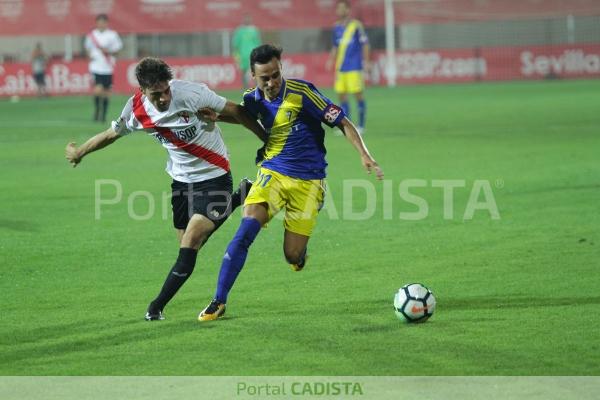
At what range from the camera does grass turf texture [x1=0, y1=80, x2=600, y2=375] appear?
6.46 m

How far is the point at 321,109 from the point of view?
789 centimetres

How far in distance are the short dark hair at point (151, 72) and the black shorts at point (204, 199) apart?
88 centimetres

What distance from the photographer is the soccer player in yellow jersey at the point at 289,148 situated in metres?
7.72

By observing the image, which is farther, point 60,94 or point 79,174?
point 60,94

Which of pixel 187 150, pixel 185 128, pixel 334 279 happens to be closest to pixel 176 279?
pixel 187 150

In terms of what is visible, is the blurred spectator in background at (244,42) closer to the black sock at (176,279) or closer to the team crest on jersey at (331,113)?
the team crest on jersey at (331,113)

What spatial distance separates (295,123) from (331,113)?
28 cm

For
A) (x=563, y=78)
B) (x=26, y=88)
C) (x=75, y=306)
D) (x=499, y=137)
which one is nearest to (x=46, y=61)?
(x=26, y=88)

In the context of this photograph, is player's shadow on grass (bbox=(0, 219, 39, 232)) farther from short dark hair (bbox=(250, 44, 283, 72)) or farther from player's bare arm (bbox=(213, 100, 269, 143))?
short dark hair (bbox=(250, 44, 283, 72))

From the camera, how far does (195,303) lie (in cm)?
808

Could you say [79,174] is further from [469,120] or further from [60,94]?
[60,94]

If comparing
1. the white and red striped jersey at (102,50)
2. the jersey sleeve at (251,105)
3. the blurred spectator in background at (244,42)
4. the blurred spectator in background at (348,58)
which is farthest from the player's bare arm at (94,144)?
the blurred spectator in background at (244,42)

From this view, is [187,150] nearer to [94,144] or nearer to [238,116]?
[238,116]

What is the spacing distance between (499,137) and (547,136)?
2.65ft
